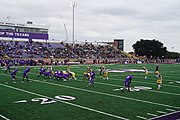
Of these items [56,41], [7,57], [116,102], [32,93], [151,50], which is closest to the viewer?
[116,102]

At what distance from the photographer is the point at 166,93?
13.8 meters

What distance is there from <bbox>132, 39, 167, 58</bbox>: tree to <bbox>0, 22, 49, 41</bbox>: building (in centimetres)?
2761

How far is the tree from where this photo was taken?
73750mm

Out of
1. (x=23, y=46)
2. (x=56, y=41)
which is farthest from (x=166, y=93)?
(x=56, y=41)

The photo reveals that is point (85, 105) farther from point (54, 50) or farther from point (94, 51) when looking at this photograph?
point (94, 51)

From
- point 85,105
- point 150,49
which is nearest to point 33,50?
point 150,49

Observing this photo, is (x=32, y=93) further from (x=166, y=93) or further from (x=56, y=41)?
(x=56, y=41)

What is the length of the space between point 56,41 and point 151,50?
30649 millimetres

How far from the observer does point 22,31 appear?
5703cm

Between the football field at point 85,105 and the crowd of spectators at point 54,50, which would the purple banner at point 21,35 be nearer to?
the crowd of spectators at point 54,50

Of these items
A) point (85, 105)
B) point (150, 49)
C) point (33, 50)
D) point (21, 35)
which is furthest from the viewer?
point (150, 49)

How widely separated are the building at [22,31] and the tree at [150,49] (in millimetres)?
27606

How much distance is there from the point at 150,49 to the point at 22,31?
3660 cm

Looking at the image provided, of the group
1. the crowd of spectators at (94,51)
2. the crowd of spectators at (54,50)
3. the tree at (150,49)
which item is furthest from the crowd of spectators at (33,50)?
the tree at (150,49)
